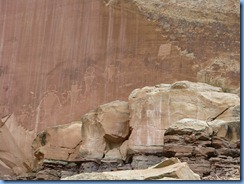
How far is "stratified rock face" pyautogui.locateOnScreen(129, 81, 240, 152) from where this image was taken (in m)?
12.8

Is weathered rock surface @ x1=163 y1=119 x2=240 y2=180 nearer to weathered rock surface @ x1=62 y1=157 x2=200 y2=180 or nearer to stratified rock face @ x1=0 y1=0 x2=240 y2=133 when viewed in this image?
weathered rock surface @ x1=62 y1=157 x2=200 y2=180

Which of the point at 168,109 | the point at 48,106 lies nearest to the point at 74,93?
the point at 48,106

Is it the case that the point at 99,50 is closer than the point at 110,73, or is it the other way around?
the point at 110,73

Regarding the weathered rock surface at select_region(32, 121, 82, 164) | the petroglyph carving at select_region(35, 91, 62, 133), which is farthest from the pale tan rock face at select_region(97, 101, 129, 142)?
the petroglyph carving at select_region(35, 91, 62, 133)

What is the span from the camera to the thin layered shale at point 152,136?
1153 centimetres

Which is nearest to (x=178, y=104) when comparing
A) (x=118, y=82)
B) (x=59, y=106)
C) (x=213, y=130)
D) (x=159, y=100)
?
(x=159, y=100)

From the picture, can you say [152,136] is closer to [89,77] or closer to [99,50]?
[89,77]

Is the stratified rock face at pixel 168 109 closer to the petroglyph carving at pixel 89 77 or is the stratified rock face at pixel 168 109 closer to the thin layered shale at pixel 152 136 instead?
the thin layered shale at pixel 152 136

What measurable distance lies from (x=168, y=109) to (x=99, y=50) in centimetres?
421

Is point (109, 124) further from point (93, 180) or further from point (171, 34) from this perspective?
point (93, 180)

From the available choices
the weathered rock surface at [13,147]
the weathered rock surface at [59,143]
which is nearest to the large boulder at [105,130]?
the weathered rock surface at [59,143]

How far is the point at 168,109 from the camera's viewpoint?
13031 millimetres

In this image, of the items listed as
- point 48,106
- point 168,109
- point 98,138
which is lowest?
point 98,138

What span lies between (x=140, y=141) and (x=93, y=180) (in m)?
4.93
